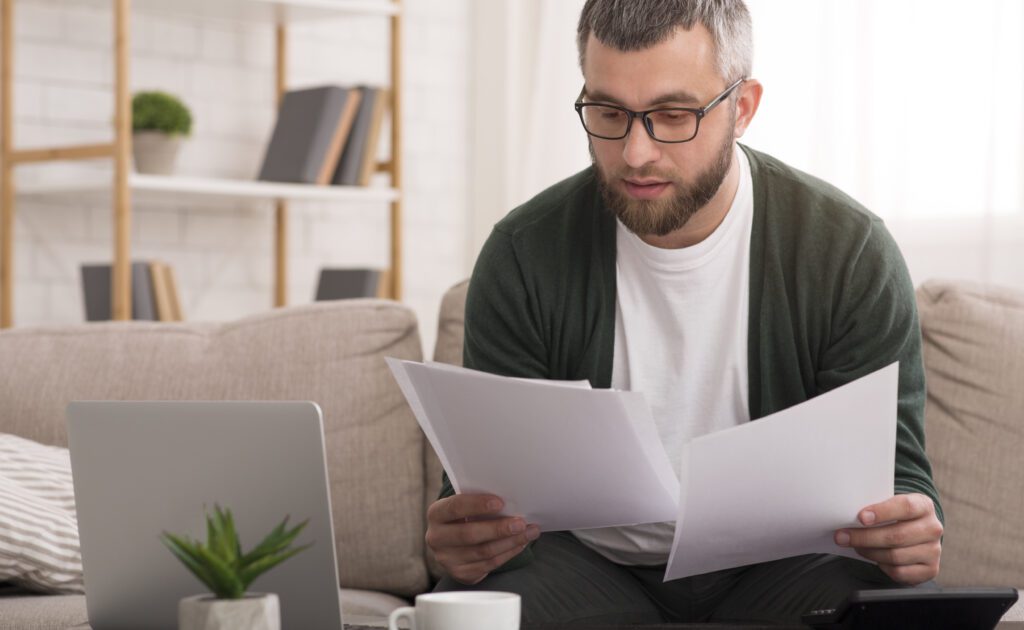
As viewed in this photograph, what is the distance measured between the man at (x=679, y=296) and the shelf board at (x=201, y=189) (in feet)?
4.89

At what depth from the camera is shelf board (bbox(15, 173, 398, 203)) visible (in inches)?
116

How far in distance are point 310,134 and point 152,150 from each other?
39 cm

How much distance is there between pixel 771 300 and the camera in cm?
160

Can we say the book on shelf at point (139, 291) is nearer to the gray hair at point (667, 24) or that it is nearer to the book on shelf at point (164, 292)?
the book on shelf at point (164, 292)

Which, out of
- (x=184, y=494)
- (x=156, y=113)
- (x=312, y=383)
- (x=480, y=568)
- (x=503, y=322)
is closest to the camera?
(x=184, y=494)

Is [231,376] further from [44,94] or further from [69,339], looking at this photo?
[44,94]

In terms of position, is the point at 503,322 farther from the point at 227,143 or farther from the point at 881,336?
the point at 227,143

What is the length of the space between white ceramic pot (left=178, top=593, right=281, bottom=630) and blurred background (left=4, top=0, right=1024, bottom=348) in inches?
79.0

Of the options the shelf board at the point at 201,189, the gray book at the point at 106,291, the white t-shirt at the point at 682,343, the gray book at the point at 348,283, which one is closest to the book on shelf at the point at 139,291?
the gray book at the point at 106,291

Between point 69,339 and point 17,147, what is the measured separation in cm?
116

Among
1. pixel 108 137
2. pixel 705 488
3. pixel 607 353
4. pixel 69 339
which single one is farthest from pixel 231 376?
pixel 108 137

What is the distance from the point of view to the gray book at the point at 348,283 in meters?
3.24

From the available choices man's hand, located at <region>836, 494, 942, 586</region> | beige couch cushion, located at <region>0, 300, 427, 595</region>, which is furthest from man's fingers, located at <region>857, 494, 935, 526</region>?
beige couch cushion, located at <region>0, 300, 427, 595</region>

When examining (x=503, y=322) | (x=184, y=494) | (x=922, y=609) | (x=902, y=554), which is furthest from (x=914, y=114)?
(x=184, y=494)
